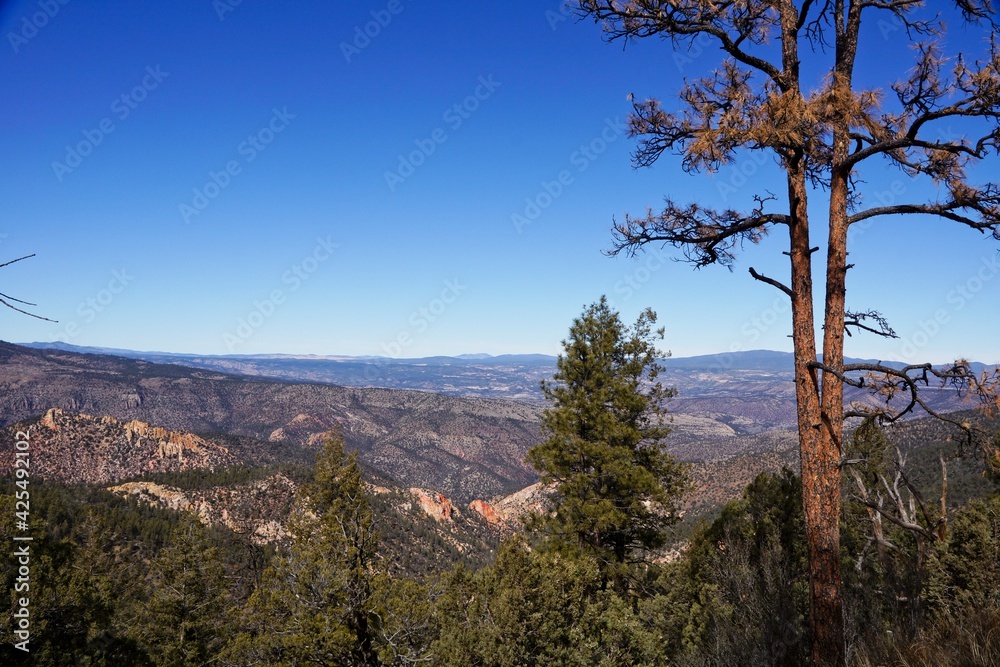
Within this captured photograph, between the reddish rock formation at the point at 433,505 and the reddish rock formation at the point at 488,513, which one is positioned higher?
the reddish rock formation at the point at 433,505

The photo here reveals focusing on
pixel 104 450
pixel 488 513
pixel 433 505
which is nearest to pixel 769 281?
pixel 433 505

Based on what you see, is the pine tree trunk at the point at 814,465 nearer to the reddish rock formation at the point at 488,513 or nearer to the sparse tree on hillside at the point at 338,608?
the sparse tree on hillside at the point at 338,608

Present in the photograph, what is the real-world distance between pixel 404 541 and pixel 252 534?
19.9 m

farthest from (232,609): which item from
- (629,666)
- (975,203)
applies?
(975,203)

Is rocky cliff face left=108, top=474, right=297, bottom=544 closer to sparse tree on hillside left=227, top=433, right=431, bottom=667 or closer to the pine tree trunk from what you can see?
sparse tree on hillside left=227, top=433, right=431, bottom=667

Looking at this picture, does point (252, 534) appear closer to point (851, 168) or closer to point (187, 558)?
point (187, 558)

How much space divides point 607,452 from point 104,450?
438ft

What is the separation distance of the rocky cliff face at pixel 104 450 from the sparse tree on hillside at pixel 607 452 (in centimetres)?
11544

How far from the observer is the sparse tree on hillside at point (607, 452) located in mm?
12953

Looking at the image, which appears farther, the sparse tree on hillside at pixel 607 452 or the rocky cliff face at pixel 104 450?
the rocky cliff face at pixel 104 450

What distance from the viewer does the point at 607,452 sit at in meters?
12.8

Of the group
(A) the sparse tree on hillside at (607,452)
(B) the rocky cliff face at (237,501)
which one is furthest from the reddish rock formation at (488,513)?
(A) the sparse tree on hillside at (607,452)

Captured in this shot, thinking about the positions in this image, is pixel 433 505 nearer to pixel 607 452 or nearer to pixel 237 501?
pixel 237 501

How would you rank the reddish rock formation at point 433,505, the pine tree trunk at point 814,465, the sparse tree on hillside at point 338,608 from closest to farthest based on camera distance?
the pine tree trunk at point 814,465
the sparse tree on hillside at point 338,608
the reddish rock formation at point 433,505
